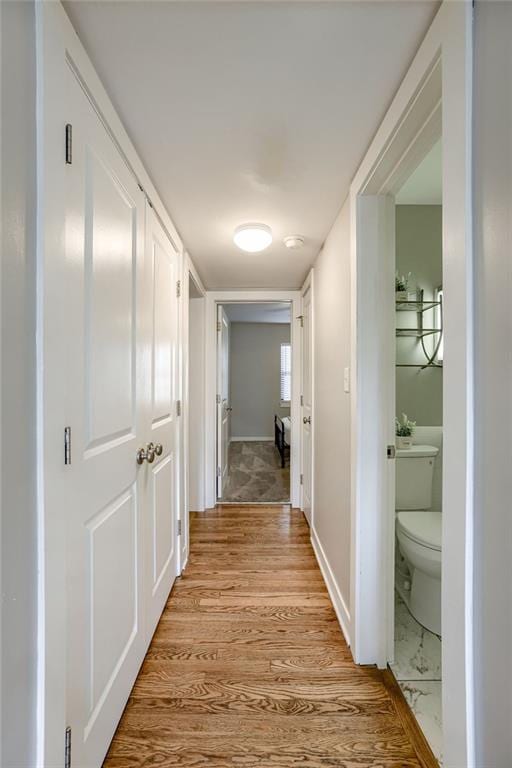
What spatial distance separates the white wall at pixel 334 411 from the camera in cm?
172

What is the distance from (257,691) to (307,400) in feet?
6.83

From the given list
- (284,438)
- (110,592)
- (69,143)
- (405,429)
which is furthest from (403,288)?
(284,438)

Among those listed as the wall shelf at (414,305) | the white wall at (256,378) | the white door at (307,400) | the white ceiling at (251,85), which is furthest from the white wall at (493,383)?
the white wall at (256,378)

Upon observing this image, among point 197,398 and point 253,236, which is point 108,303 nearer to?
point 253,236

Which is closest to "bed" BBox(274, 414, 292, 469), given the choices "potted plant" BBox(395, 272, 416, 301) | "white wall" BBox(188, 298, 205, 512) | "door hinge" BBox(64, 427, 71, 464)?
"white wall" BBox(188, 298, 205, 512)

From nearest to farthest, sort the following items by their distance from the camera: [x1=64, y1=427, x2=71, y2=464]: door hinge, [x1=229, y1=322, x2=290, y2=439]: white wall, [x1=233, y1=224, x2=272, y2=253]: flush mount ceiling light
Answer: [x1=64, y1=427, x2=71, y2=464]: door hinge < [x1=233, y1=224, x2=272, y2=253]: flush mount ceiling light < [x1=229, y1=322, x2=290, y2=439]: white wall

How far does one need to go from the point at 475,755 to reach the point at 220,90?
72.7 inches

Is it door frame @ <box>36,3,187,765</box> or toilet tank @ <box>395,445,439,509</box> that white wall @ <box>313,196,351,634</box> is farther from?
door frame @ <box>36,3,187,765</box>

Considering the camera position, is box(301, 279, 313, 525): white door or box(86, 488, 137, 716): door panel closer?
box(86, 488, 137, 716): door panel

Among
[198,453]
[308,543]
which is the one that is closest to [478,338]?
[308,543]

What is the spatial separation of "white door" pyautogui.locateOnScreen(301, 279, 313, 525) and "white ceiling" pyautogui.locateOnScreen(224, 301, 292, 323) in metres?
2.27

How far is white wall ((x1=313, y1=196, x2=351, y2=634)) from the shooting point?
1.72 metres

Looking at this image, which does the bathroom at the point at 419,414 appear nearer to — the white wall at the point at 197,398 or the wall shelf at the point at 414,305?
the wall shelf at the point at 414,305

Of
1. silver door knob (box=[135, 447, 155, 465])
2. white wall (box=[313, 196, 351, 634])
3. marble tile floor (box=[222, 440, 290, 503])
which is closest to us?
silver door knob (box=[135, 447, 155, 465])
